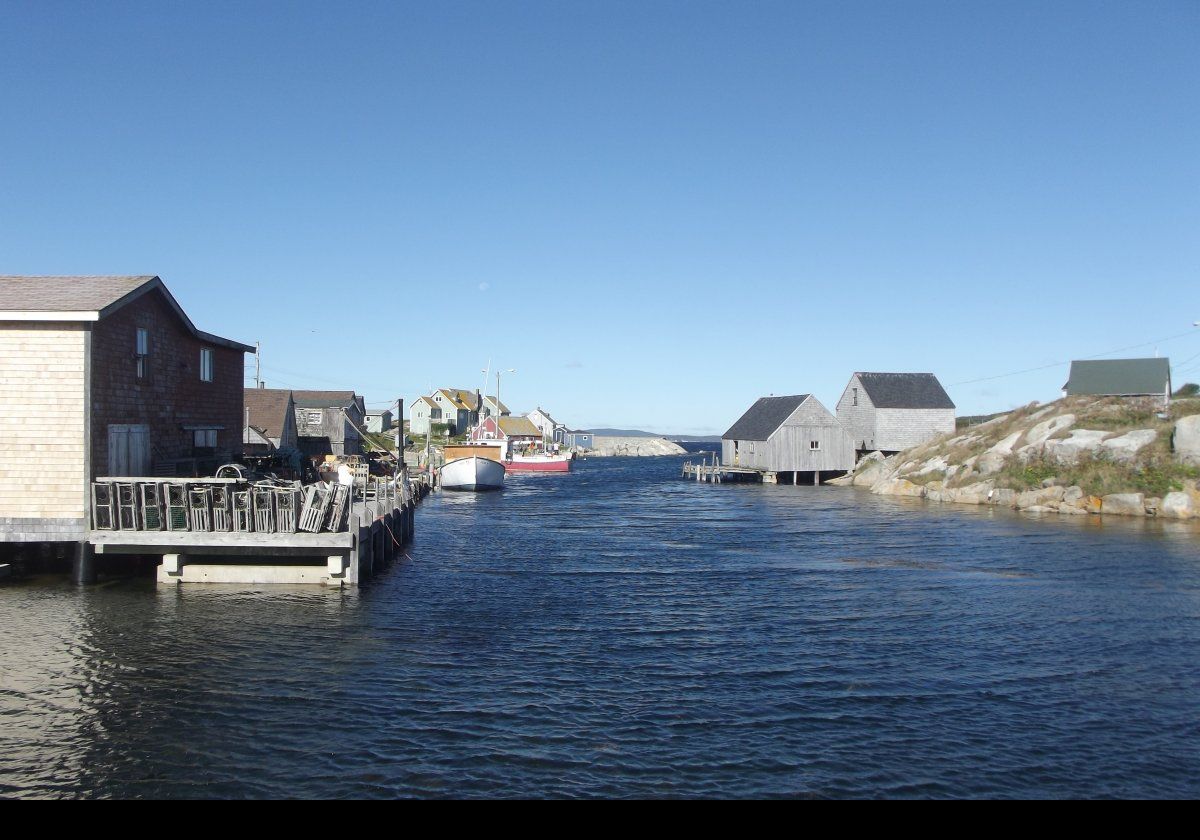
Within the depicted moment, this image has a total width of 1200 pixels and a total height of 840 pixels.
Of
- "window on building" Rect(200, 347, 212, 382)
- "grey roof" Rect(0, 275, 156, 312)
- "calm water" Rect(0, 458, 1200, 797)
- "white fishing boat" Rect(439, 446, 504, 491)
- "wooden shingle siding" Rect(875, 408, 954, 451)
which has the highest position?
"grey roof" Rect(0, 275, 156, 312)

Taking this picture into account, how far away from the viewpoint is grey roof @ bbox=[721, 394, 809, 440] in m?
81.4

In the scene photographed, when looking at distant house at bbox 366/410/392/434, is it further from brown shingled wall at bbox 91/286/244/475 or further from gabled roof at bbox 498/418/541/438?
brown shingled wall at bbox 91/286/244/475

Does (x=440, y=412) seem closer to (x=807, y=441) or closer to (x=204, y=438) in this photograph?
(x=807, y=441)

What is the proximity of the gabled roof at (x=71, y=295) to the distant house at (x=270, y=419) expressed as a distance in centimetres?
2626

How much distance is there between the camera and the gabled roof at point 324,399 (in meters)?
78.9

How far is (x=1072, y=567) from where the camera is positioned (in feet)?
104

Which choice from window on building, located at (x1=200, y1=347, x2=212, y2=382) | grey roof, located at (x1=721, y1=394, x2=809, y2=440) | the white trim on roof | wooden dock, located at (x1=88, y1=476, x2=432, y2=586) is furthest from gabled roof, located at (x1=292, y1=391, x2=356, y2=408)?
the white trim on roof

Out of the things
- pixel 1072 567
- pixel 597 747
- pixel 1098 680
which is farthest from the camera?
pixel 1072 567

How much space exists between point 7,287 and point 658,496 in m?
52.1

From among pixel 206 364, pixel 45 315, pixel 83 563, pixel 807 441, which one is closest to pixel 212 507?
pixel 83 563

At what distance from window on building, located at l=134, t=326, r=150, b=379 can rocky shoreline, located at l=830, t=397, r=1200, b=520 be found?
150ft
